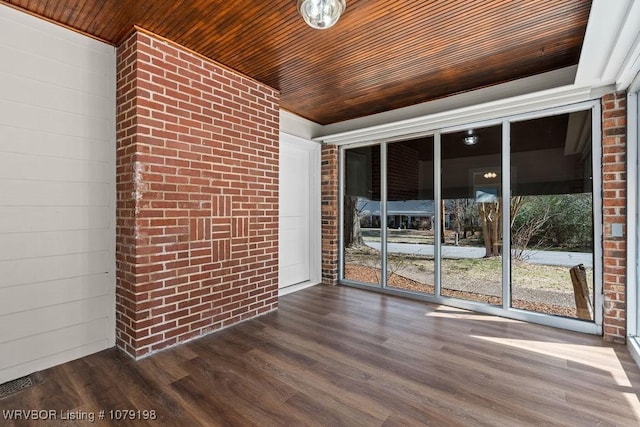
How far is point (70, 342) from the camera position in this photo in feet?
7.95

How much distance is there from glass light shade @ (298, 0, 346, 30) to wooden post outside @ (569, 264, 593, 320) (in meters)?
3.39

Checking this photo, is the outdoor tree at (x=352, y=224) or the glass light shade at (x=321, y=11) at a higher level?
the glass light shade at (x=321, y=11)

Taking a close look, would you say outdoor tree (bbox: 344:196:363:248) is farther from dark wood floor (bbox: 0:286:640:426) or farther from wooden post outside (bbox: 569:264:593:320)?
wooden post outside (bbox: 569:264:593:320)

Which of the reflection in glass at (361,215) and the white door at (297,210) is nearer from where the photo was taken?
the white door at (297,210)

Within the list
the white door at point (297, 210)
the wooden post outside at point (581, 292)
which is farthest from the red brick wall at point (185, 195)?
the wooden post outside at point (581, 292)

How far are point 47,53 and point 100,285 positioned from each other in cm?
189

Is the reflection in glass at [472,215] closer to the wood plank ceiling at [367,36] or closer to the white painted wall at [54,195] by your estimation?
the wood plank ceiling at [367,36]

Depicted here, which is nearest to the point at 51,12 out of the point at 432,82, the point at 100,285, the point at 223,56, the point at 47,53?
the point at 47,53

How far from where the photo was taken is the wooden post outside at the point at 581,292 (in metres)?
3.03

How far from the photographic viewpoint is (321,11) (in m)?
2.10

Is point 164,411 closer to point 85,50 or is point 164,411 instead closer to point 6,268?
point 6,268

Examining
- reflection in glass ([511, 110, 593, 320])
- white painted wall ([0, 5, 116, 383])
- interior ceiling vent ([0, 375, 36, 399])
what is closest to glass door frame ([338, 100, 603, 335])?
reflection in glass ([511, 110, 593, 320])

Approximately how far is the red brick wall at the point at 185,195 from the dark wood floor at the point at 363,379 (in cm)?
33

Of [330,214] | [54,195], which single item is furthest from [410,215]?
[54,195]
